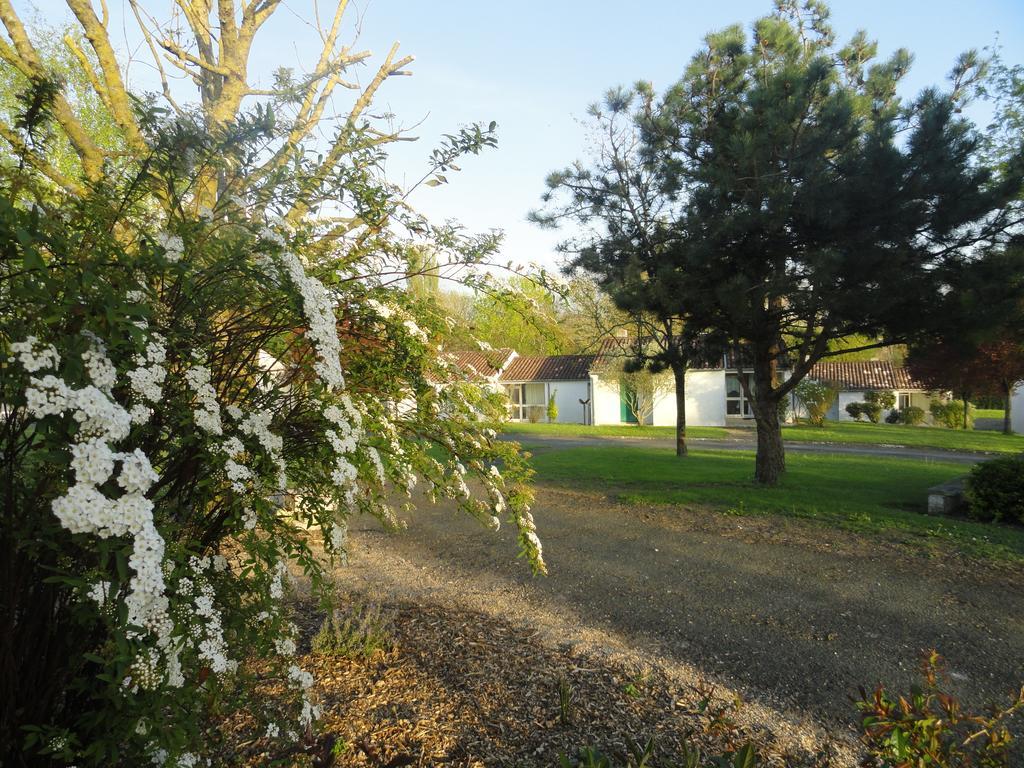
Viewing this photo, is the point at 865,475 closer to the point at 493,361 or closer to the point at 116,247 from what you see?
the point at 493,361

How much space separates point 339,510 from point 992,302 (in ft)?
26.1

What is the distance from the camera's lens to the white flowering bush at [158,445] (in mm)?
1404

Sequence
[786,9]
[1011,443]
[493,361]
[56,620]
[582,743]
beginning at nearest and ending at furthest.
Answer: [56,620] < [582,743] < [493,361] < [786,9] < [1011,443]

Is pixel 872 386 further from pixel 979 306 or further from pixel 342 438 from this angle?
pixel 342 438

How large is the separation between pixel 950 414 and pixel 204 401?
1418 inches

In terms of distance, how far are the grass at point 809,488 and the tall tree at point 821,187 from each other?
2.36 meters

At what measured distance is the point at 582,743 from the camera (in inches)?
111

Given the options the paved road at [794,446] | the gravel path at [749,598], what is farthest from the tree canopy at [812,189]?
the paved road at [794,446]

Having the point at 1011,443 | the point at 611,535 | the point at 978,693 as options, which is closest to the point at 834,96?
the point at 611,535

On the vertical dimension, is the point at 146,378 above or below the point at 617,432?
above

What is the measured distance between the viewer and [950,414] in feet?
99.1

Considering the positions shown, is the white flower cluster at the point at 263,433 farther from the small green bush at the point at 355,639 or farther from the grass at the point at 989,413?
the grass at the point at 989,413

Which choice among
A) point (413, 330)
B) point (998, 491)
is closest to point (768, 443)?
point (998, 491)

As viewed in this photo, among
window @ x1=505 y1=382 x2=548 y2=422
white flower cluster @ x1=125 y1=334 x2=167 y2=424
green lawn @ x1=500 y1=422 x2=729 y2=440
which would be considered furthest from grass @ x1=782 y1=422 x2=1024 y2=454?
white flower cluster @ x1=125 y1=334 x2=167 y2=424
